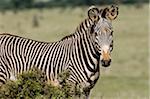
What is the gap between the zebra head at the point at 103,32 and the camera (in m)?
7.92

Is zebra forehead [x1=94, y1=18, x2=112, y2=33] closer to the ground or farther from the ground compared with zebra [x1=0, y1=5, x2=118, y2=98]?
farther from the ground

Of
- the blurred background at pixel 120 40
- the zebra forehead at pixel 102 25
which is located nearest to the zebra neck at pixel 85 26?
the zebra forehead at pixel 102 25

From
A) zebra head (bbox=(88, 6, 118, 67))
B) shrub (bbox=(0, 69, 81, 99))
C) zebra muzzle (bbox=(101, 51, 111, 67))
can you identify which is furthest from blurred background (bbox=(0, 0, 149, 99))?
shrub (bbox=(0, 69, 81, 99))

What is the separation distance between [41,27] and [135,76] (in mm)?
17296

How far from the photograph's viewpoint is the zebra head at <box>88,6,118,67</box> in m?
7.92

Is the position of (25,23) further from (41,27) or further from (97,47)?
(97,47)

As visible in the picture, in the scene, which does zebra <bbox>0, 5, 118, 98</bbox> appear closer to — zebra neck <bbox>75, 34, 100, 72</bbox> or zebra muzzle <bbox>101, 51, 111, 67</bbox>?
zebra neck <bbox>75, 34, 100, 72</bbox>

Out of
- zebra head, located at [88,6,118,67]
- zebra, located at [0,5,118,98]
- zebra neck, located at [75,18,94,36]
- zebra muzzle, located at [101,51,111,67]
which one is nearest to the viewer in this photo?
zebra muzzle, located at [101,51,111,67]

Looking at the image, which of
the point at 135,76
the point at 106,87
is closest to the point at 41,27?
the point at 135,76

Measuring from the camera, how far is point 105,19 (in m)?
8.19

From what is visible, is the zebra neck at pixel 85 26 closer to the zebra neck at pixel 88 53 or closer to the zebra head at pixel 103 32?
the zebra neck at pixel 88 53

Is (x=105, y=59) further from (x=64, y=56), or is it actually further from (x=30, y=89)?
(x=30, y=89)

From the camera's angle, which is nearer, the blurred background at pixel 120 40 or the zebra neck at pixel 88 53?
the zebra neck at pixel 88 53

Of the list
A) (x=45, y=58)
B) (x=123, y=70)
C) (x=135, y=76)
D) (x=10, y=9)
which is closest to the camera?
(x=45, y=58)
